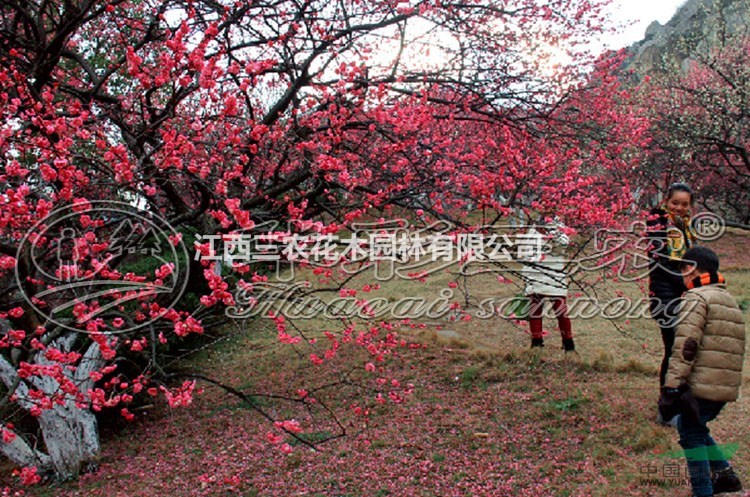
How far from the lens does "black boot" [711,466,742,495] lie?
2949 mm

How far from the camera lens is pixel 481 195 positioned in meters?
4.21

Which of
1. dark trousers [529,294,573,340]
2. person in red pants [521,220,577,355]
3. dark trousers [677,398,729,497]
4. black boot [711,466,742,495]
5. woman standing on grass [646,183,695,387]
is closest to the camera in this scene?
dark trousers [677,398,729,497]

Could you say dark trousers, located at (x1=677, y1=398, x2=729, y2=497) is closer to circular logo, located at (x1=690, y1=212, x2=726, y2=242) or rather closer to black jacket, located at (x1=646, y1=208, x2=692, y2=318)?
black jacket, located at (x1=646, y1=208, x2=692, y2=318)

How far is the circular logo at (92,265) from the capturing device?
2967 mm

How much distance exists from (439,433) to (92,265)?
3.02 metres

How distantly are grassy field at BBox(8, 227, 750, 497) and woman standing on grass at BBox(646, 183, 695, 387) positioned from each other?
0.57 metres

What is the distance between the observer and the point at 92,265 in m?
3.08

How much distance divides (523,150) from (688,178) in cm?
944

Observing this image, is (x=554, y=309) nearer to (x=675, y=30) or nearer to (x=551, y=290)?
(x=551, y=290)

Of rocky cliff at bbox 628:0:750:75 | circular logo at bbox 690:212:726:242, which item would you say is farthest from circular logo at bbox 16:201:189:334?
rocky cliff at bbox 628:0:750:75

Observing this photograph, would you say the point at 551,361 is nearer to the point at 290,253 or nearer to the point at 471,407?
the point at 471,407

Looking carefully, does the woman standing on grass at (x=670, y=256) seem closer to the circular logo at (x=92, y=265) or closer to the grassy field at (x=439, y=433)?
the grassy field at (x=439, y=433)

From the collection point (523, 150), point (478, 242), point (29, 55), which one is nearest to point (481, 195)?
point (478, 242)

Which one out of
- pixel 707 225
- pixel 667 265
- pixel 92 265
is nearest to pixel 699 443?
pixel 667 265
